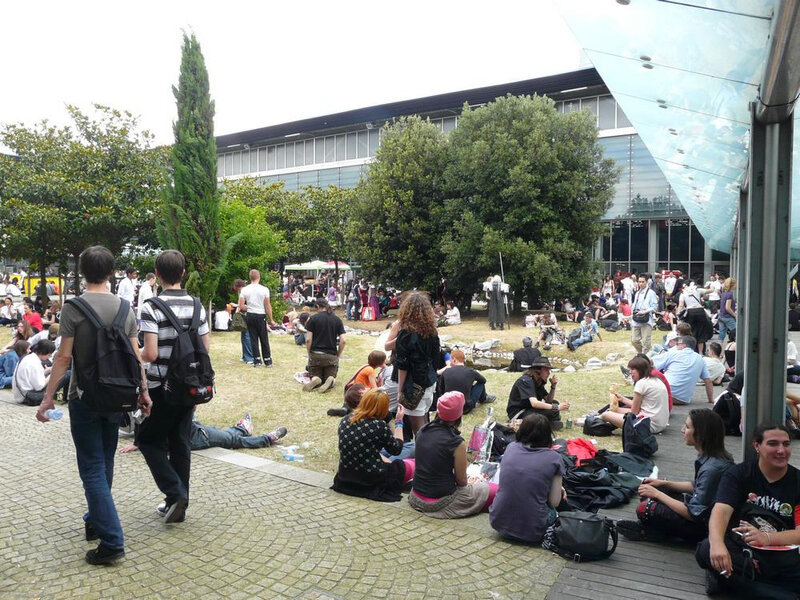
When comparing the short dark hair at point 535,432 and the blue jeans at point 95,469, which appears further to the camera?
the short dark hair at point 535,432

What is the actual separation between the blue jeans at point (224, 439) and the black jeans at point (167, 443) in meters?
2.17

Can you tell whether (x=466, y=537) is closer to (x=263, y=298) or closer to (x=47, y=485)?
(x=47, y=485)

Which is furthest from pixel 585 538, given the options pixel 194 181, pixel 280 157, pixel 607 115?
pixel 280 157

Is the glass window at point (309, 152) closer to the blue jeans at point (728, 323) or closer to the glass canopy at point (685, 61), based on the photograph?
the blue jeans at point (728, 323)

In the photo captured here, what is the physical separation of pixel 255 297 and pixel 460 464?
7494 mm

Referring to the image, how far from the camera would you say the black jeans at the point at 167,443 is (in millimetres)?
4344

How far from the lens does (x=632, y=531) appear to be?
4535 mm

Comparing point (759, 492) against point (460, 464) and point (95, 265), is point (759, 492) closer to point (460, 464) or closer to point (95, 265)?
point (460, 464)

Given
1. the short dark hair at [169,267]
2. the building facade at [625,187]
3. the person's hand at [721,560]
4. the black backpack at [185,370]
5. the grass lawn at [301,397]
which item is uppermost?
the building facade at [625,187]

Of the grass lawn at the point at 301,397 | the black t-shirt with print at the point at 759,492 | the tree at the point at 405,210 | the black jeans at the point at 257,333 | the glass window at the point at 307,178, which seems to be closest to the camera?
the black t-shirt with print at the point at 759,492

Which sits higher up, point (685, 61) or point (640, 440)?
point (685, 61)

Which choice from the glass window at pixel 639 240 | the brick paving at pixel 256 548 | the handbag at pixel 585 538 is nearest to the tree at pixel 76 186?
the brick paving at pixel 256 548

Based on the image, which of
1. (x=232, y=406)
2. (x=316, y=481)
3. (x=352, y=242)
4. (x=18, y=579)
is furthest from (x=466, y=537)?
(x=352, y=242)

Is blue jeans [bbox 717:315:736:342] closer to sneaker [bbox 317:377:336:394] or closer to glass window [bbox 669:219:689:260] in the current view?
sneaker [bbox 317:377:336:394]
